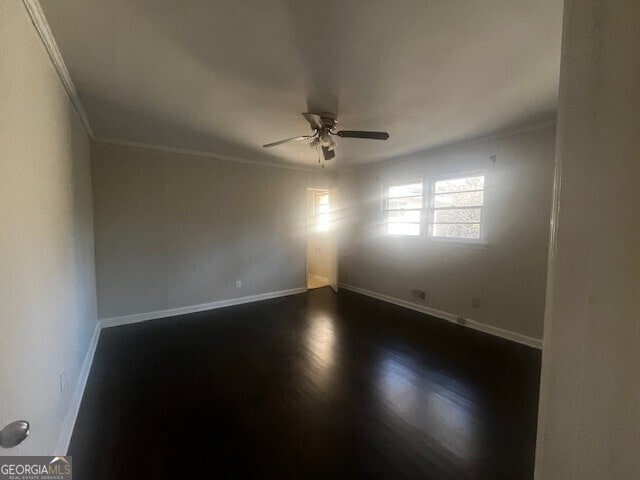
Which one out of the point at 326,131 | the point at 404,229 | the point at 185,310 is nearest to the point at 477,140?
the point at 404,229

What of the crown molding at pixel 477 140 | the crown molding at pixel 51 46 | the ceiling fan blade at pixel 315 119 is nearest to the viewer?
the crown molding at pixel 51 46

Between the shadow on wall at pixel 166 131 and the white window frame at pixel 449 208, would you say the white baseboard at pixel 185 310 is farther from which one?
the white window frame at pixel 449 208

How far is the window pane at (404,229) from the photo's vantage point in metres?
4.17

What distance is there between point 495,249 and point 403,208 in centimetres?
152

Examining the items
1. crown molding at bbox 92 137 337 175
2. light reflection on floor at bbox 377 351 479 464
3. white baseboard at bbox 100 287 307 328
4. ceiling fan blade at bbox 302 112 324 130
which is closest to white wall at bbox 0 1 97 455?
crown molding at bbox 92 137 337 175

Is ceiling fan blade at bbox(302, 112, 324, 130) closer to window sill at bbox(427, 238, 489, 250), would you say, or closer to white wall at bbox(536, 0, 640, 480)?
white wall at bbox(536, 0, 640, 480)

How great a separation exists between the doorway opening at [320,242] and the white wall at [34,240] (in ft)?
13.3

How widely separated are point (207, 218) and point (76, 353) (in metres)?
2.36

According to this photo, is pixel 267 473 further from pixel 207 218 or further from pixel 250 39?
pixel 207 218

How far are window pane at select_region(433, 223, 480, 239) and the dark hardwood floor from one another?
125 centimetres

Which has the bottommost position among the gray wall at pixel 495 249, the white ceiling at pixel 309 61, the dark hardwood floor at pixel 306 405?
the dark hardwood floor at pixel 306 405

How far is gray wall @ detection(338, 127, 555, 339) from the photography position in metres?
2.90

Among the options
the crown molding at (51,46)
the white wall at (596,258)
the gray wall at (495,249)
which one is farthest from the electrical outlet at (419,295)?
the crown molding at (51,46)

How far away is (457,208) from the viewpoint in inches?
143
